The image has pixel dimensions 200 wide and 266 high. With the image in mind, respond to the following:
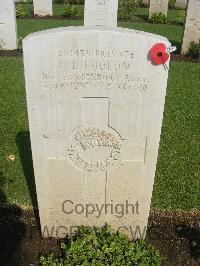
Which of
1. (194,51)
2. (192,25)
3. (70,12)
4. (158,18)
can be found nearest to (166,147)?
(194,51)

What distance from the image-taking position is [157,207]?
4.28 m

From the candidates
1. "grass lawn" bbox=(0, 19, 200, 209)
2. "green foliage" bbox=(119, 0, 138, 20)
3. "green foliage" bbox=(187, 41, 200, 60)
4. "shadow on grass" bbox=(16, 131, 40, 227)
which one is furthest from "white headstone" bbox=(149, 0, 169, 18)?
"shadow on grass" bbox=(16, 131, 40, 227)

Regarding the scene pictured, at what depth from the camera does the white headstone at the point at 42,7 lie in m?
14.4

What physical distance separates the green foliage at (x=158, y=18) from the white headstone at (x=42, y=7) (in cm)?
413

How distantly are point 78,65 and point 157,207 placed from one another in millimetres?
2237

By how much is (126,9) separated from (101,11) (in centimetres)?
552

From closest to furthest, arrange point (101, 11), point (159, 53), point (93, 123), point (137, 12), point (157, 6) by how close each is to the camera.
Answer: point (159, 53) → point (93, 123) → point (101, 11) → point (157, 6) → point (137, 12)

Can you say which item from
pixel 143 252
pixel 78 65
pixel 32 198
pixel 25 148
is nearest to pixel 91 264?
pixel 143 252

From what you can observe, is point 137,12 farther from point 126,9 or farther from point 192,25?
point 192,25

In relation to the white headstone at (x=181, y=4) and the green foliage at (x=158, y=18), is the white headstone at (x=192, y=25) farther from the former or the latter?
the white headstone at (x=181, y=4)

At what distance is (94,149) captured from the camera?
323 cm

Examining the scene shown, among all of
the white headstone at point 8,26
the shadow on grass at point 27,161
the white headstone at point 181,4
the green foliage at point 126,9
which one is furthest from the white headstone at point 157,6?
the shadow on grass at point 27,161

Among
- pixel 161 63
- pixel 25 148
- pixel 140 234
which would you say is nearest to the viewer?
pixel 161 63

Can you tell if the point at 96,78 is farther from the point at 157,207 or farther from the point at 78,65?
the point at 157,207
